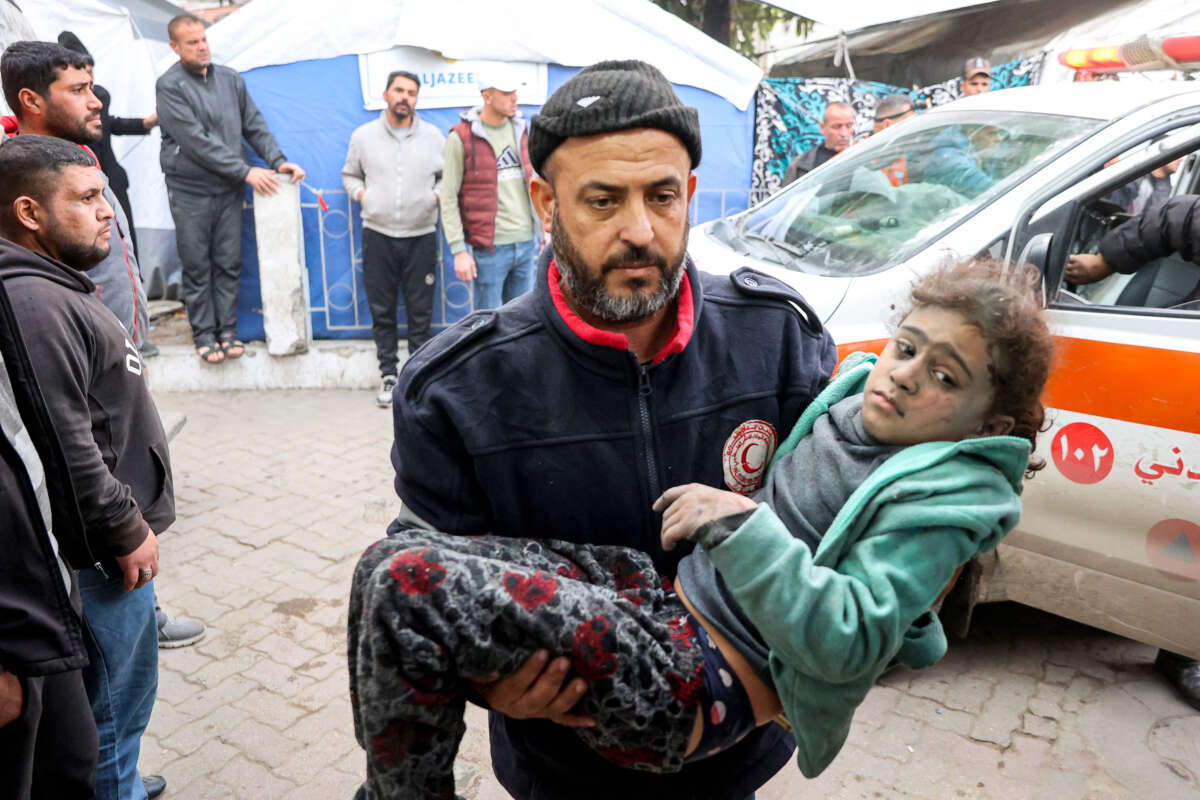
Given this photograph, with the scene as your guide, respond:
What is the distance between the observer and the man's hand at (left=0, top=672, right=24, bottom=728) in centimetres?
158

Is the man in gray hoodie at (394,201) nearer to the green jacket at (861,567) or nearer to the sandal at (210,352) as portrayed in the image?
the sandal at (210,352)

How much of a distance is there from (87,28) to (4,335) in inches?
320

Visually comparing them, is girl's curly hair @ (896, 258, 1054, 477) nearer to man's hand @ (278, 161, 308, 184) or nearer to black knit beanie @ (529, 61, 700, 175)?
black knit beanie @ (529, 61, 700, 175)

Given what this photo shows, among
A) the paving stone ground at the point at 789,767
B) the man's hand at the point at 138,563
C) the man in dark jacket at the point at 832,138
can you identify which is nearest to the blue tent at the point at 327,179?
the man in dark jacket at the point at 832,138

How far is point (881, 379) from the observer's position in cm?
165

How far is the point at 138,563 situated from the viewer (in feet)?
7.82

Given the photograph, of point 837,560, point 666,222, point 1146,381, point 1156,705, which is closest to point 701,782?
point 837,560

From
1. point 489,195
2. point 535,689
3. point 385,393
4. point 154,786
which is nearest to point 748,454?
point 535,689

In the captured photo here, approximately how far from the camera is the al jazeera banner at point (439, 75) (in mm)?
7465

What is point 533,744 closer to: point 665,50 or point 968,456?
point 968,456

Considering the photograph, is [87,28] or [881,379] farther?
[87,28]

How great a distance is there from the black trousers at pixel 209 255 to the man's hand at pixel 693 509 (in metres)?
6.51

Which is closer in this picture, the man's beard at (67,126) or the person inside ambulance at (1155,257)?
the person inside ambulance at (1155,257)

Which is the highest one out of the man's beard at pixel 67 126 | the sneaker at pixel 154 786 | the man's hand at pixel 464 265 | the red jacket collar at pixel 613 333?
the man's beard at pixel 67 126
